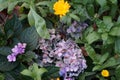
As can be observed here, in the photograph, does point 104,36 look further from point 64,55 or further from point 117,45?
point 64,55

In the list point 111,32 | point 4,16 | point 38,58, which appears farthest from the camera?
point 4,16

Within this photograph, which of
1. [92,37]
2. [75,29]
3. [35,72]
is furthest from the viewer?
[75,29]

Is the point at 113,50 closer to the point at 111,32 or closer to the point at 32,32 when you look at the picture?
the point at 111,32

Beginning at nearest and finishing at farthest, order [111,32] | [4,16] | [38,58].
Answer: [111,32]
[38,58]
[4,16]

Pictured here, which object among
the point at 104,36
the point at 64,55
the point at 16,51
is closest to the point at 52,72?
the point at 64,55

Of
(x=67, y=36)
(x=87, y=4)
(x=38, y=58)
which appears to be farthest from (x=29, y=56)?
(x=87, y=4)

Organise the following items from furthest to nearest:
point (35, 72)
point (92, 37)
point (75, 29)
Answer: point (75, 29) → point (92, 37) → point (35, 72)

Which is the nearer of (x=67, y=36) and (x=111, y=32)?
(x=111, y=32)
